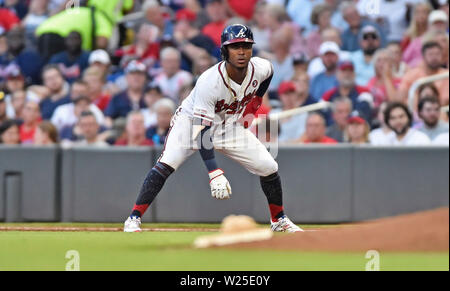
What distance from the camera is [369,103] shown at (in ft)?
37.8

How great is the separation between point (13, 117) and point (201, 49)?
288 cm

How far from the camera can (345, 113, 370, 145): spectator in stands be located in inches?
435

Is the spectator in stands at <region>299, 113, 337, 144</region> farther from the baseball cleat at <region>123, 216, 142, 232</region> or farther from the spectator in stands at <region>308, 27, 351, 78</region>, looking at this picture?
the baseball cleat at <region>123, 216, 142, 232</region>

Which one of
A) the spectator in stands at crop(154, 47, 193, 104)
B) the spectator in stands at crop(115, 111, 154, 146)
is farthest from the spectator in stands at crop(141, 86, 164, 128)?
the spectator in stands at crop(115, 111, 154, 146)

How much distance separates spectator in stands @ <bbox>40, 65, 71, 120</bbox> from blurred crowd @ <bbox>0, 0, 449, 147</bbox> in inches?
0.7

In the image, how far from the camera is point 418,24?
1248cm

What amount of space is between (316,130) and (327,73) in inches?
55.9

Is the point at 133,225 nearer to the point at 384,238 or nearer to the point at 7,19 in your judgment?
the point at 384,238

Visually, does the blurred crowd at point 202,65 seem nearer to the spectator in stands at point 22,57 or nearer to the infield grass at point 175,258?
the spectator in stands at point 22,57

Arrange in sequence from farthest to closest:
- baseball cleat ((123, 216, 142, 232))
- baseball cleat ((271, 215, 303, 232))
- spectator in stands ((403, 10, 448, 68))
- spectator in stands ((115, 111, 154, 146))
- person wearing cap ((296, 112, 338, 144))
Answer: spectator in stands ((403, 10, 448, 68)) < spectator in stands ((115, 111, 154, 146)) < person wearing cap ((296, 112, 338, 144)) < baseball cleat ((271, 215, 303, 232)) < baseball cleat ((123, 216, 142, 232))

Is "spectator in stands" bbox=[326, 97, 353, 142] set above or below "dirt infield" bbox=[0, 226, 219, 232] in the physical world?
above

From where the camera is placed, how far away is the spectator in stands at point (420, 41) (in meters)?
11.9

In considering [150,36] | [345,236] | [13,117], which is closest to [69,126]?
[13,117]

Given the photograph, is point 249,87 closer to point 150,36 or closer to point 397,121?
point 397,121
